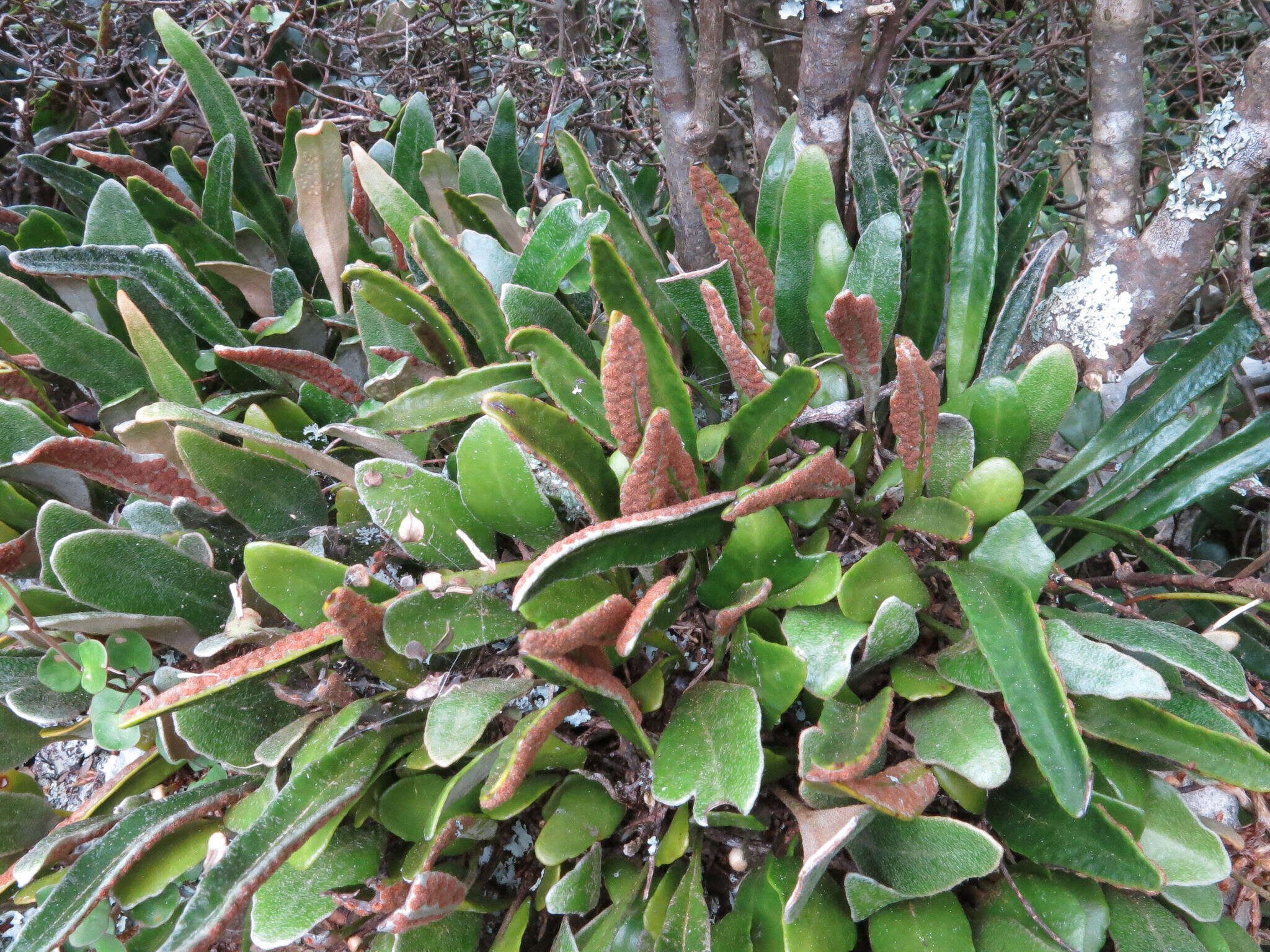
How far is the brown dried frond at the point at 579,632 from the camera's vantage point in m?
0.64

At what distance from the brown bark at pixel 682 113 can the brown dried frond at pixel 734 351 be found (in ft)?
1.27

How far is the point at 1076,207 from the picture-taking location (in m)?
1.60

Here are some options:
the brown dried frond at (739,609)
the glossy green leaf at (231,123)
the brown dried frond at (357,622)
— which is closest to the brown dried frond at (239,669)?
the brown dried frond at (357,622)

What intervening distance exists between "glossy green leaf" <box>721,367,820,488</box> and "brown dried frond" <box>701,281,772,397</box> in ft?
0.11

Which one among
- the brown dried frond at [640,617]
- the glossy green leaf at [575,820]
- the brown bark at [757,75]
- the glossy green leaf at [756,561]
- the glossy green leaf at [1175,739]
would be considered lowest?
the glossy green leaf at [575,820]

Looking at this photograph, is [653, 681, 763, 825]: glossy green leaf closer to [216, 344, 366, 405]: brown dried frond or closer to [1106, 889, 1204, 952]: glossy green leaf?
[1106, 889, 1204, 952]: glossy green leaf

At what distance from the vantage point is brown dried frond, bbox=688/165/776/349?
95 centimetres

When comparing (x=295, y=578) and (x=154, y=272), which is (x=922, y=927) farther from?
(x=154, y=272)

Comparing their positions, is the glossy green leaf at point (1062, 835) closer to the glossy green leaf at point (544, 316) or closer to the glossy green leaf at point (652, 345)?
the glossy green leaf at point (652, 345)

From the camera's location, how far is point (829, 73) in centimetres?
107

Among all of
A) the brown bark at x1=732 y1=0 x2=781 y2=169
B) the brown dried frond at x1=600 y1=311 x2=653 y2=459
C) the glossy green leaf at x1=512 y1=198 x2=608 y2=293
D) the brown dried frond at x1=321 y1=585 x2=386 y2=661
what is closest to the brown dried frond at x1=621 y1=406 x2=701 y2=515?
the brown dried frond at x1=600 y1=311 x2=653 y2=459

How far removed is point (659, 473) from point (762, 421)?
128mm

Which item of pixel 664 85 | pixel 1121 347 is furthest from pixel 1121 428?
pixel 664 85

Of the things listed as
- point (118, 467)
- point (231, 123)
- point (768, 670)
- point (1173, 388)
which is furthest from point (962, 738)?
point (231, 123)
